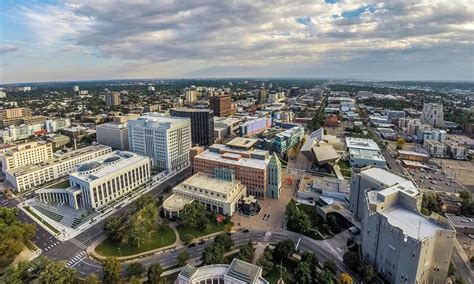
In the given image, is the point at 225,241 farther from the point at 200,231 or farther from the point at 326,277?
Result: the point at 326,277

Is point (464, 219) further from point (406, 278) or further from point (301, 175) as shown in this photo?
point (301, 175)

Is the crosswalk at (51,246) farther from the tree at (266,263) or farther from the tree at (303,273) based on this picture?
the tree at (303,273)

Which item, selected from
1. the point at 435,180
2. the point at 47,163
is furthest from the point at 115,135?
the point at 435,180

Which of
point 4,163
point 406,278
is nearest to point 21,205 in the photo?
point 4,163

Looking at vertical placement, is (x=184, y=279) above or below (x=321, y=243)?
above

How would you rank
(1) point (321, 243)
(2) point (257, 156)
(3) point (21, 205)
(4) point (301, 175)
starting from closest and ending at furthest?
(1) point (321, 243), (3) point (21, 205), (2) point (257, 156), (4) point (301, 175)

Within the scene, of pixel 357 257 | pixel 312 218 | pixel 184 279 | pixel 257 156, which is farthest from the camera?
pixel 257 156

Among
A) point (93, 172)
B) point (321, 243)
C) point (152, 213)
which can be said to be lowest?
point (321, 243)
